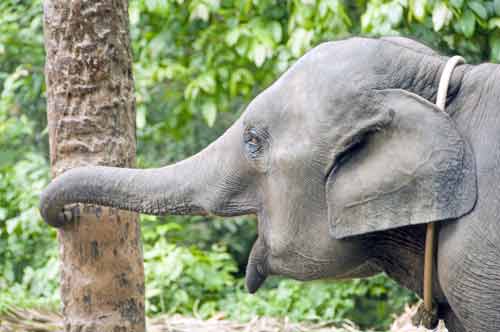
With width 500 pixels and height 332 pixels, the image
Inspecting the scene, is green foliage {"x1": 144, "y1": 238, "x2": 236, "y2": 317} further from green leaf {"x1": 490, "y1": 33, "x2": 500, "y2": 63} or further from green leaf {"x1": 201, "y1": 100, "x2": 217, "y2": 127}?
green leaf {"x1": 490, "y1": 33, "x2": 500, "y2": 63}

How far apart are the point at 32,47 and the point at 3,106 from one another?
43 centimetres

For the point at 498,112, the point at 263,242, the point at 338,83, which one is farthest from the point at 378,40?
the point at 263,242

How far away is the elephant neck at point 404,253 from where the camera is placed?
2.01m

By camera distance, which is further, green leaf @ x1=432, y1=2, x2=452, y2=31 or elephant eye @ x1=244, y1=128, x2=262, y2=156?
green leaf @ x1=432, y1=2, x2=452, y2=31

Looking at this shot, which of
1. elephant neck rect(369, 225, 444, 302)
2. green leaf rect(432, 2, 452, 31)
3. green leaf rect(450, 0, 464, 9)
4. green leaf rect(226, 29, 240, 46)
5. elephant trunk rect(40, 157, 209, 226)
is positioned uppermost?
green leaf rect(450, 0, 464, 9)

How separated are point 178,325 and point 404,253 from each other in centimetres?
215

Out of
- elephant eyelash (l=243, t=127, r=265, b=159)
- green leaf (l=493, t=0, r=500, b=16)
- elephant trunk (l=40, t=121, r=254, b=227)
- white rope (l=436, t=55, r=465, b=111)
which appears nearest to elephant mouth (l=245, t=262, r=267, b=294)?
elephant trunk (l=40, t=121, r=254, b=227)

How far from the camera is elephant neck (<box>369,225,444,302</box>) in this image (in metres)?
2.01

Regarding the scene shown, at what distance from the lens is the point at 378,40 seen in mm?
2064

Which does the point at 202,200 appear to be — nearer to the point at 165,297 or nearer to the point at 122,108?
the point at 122,108

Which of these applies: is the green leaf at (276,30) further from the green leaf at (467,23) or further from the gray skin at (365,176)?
the gray skin at (365,176)

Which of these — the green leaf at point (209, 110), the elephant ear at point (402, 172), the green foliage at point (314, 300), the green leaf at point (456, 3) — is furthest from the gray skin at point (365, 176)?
the green foliage at point (314, 300)

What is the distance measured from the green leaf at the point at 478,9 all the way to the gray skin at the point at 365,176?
2031 millimetres

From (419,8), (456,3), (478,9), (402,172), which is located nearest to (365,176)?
(402,172)
